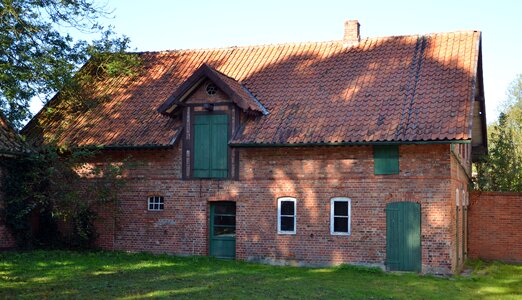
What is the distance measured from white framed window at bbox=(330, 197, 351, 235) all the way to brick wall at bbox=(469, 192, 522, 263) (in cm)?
676

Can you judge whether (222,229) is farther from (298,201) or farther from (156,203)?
(298,201)

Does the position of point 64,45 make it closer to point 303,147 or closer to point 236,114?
point 236,114

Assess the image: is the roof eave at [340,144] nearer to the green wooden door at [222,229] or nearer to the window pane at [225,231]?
the green wooden door at [222,229]

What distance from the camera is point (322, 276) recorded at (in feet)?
56.2

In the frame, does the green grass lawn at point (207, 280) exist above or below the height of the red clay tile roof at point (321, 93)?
below

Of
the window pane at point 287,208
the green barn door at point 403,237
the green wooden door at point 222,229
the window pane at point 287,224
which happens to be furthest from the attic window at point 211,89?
the green barn door at point 403,237

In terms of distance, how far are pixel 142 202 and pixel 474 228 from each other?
39.3 ft

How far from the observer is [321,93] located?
21016 millimetres

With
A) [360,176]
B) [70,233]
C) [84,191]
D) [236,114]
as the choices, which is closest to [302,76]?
[236,114]

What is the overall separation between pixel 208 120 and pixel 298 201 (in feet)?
12.9

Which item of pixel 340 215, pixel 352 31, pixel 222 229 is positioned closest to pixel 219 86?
pixel 222 229

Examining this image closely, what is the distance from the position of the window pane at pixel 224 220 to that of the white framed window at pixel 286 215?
1665 mm

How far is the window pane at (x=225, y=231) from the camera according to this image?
67.7ft

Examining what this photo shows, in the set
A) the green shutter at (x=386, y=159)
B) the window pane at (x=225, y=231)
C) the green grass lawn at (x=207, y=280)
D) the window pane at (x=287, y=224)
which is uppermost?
the green shutter at (x=386, y=159)
